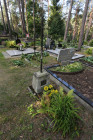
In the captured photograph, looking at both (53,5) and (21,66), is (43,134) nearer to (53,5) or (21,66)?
(21,66)

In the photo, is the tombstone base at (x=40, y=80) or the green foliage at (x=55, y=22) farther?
the green foliage at (x=55, y=22)

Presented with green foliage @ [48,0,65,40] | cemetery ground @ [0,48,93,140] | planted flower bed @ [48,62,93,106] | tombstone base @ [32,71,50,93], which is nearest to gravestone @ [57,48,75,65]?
planted flower bed @ [48,62,93,106]

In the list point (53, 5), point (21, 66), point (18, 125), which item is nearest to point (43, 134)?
point (18, 125)

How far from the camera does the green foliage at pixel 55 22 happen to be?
1367 centimetres

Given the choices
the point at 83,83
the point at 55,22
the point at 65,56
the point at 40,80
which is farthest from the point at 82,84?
the point at 55,22

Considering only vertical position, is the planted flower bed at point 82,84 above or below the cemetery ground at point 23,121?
above

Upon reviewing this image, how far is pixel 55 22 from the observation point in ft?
44.8

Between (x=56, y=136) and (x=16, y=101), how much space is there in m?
1.53

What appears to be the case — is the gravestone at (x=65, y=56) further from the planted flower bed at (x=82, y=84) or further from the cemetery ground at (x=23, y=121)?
the cemetery ground at (x=23, y=121)

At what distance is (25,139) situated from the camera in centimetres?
166

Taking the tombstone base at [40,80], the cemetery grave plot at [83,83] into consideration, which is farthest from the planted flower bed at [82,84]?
the tombstone base at [40,80]

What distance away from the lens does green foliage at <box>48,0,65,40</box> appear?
538 inches

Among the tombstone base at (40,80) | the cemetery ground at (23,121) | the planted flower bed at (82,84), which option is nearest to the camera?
the cemetery ground at (23,121)

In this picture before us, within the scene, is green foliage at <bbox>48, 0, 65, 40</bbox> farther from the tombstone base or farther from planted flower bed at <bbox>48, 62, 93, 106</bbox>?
the tombstone base
